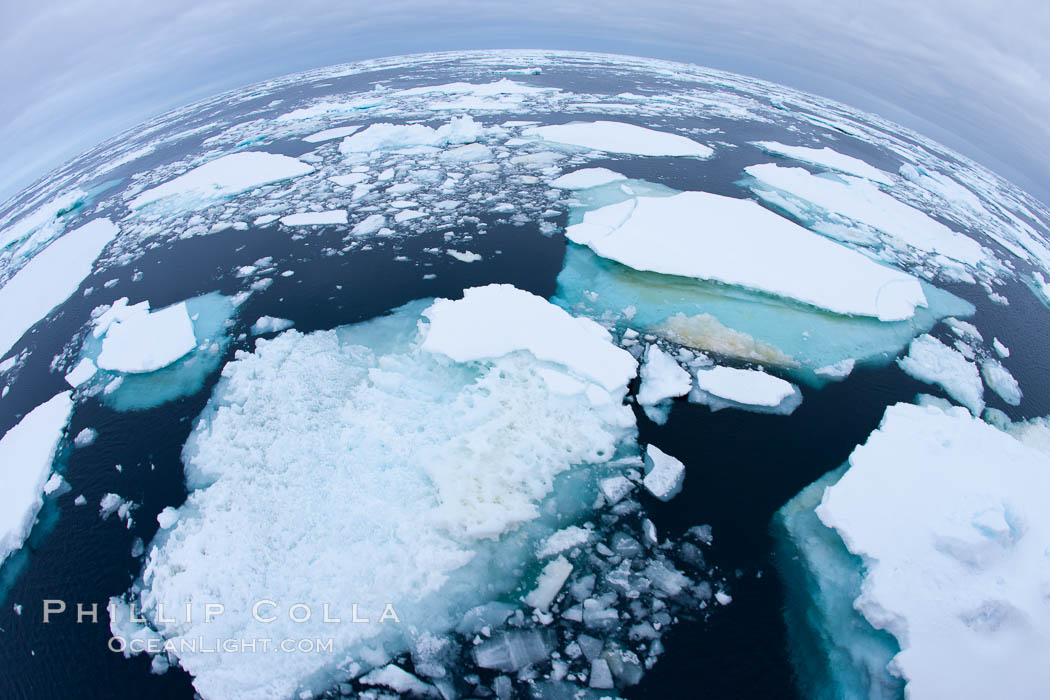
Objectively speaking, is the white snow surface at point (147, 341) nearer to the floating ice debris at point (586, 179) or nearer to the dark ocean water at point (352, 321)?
the dark ocean water at point (352, 321)

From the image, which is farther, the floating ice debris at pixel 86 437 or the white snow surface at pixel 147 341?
the white snow surface at pixel 147 341

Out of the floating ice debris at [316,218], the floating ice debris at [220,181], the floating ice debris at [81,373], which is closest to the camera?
the floating ice debris at [81,373]

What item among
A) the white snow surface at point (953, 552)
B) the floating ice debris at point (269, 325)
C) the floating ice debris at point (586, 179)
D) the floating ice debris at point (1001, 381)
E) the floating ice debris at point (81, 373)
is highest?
the floating ice debris at point (586, 179)

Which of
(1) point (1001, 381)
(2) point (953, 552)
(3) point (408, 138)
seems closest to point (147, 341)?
(2) point (953, 552)

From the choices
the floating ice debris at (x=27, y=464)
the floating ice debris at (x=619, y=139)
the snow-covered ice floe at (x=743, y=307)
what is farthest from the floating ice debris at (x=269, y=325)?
the floating ice debris at (x=619, y=139)

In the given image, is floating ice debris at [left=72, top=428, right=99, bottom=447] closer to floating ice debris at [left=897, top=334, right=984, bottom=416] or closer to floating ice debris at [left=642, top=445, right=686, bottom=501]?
floating ice debris at [left=642, top=445, right=686, bottom=501]

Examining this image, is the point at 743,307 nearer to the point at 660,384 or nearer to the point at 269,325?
the point at 660,384

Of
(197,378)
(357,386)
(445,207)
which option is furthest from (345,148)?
(357,386)
